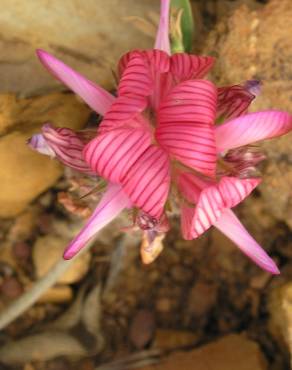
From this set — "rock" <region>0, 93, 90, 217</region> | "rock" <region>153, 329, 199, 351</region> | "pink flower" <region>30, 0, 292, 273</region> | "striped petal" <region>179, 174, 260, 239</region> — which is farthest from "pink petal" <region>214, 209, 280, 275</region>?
"rock" <region>153, 329, 199, 351</region>

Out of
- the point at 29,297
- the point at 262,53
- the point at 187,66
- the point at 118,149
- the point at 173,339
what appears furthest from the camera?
the point at 173,339

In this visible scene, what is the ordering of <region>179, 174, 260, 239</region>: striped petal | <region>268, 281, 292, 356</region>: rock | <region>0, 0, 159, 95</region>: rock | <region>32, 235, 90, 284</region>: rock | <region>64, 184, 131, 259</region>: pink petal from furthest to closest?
<region>32, 235, 90, 284</region>: rock, <region>268, 281, 292, 356</region>: rock, <region>0, 0, 159, 95</region>: rock, <region>64, 184, 131, 259</region>: pink petal, <region>179, 174, 260, 239</region>: striped petal

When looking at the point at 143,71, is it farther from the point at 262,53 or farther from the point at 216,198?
the point at 262,53

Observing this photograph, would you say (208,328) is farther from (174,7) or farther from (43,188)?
(174,7)

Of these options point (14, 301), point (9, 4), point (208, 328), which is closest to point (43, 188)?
point (14, 301)

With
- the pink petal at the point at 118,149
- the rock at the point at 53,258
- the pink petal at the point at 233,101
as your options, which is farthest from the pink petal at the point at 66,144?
the rock at the point at 53,258

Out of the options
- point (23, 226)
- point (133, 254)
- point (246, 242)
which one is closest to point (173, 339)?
point (133, 254)

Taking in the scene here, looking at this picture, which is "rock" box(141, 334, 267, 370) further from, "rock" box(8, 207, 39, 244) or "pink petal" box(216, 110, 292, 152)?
"pink petal" box(216, 110, 292, 152)
